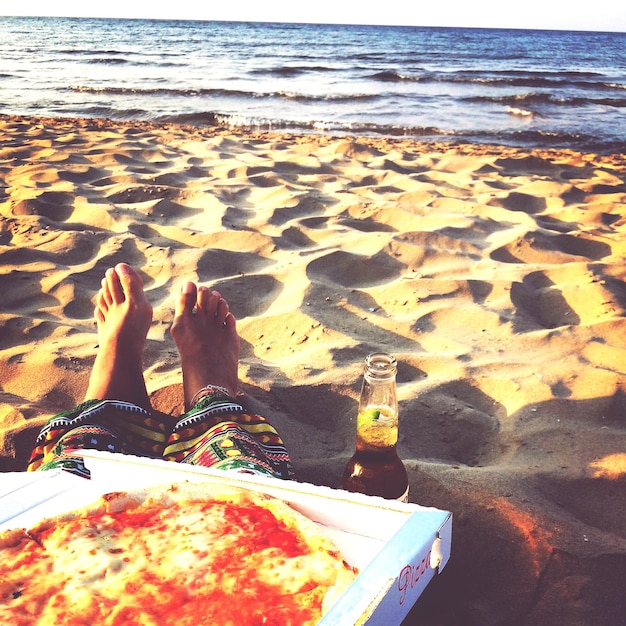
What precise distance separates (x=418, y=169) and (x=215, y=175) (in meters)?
1.53

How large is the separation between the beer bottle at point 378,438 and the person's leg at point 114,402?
56 cm

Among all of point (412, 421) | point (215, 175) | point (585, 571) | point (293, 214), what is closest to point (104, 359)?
point (412, 421)

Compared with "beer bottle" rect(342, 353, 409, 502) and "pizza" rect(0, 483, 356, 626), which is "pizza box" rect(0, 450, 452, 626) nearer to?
"pizza" rect(0, 483, 356, 626)

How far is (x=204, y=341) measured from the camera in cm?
215

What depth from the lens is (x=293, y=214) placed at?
3689mm

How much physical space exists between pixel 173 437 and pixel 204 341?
1.82 feet

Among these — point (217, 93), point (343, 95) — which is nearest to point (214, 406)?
point (343, 95)

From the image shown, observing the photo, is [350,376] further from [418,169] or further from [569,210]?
[418,169]

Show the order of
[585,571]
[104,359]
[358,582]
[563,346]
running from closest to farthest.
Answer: [358,582]
[585,571]
[104,359]
[563,346]

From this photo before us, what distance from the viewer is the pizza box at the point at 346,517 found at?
687 mm

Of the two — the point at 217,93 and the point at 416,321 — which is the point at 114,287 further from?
the point at 217,93

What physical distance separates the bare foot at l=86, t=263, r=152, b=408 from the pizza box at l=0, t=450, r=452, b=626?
0.76 meters

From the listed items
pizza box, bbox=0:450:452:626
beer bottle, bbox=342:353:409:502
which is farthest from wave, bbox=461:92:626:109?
pizza box, bbox=0:450:452:626

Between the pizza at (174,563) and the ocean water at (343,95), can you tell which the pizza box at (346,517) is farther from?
the ocean water at (343,95)
